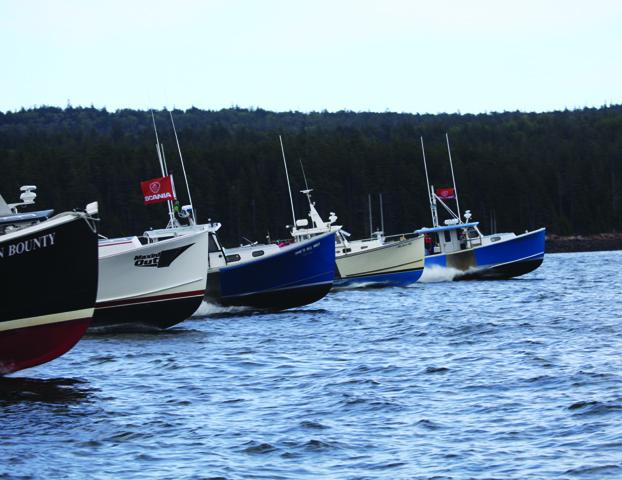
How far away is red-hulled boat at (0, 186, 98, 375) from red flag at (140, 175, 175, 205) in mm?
13143

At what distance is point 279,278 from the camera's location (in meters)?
35.7

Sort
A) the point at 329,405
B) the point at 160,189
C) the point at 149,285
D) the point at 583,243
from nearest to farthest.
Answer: the point at 329,405 < the point at 149,285 < the point at 160,189 < the point at 583,243

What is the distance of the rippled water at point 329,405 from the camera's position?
41.8 ft

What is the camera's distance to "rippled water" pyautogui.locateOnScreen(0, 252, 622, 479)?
12727mm


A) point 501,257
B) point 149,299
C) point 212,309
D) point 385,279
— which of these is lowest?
point 385,279

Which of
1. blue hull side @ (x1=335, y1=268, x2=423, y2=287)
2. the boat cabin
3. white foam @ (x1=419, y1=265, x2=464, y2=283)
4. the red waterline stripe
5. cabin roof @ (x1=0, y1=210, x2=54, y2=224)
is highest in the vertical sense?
cabin roof @ (x1=0, y1=210, x2=54, y2=224)

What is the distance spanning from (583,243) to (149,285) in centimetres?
11660

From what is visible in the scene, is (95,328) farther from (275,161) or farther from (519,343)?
(275,161)

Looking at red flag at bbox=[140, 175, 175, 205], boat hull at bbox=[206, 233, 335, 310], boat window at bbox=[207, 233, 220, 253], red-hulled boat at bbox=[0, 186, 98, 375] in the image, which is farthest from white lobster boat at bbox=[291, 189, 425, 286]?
red-hulled boat at bbox=[0, 186, 98, 375]

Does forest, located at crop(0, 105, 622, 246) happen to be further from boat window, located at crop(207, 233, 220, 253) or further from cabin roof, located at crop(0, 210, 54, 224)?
cabin roof, located at crop(0, 210, 54, 224)

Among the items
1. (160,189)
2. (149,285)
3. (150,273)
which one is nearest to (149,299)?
(149,285)

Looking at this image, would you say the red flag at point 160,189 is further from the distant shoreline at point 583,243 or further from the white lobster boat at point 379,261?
the distant shoreline at point 583,243

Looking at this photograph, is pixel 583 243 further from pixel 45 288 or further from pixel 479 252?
pixel 45 288

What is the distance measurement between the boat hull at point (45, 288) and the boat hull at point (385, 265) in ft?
107
